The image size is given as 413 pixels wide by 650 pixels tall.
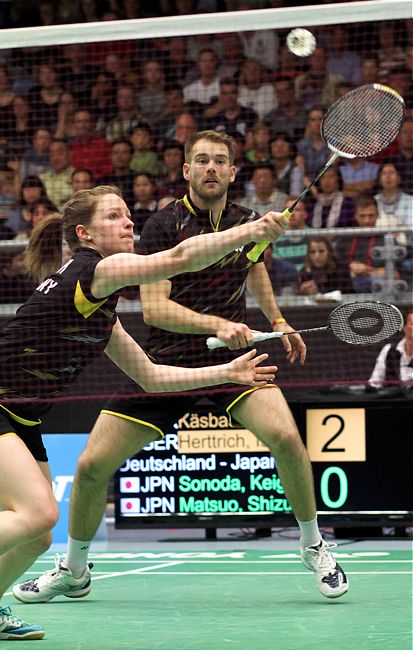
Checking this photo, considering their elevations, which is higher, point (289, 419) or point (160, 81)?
point (160, 81)

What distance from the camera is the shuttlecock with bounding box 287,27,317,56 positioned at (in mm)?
11125

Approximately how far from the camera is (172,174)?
1088 cm

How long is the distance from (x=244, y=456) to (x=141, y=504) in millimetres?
804

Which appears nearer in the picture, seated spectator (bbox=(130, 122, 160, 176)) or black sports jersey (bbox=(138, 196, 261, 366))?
black sports jersey (bbox=(138, 196, 261, 366))

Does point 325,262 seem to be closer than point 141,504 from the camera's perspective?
No

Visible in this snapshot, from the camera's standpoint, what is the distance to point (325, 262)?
9.63 metres

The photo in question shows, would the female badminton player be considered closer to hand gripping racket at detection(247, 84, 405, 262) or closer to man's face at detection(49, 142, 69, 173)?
hand gripping racket at detection(247, 84, 405, 262)

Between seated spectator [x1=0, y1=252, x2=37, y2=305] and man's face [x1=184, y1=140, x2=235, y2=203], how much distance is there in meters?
4.28

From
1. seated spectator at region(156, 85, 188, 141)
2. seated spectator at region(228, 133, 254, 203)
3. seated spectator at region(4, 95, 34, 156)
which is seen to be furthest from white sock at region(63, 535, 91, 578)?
seated spectator at region(4, 95, 34, 156)

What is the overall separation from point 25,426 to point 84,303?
627 mm

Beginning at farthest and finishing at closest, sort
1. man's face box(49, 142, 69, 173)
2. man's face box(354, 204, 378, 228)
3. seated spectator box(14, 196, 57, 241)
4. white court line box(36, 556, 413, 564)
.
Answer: man's face box(49, 142, 69, 173) < seated spectator box(14, 196, 57, 241) < man's face box(354, 204, 378, 228) < white court line box(36, 556, 413, 564)

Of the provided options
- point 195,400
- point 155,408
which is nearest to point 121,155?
point 195,400

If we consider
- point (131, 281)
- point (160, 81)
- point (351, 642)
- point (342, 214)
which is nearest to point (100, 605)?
point (351, 642)

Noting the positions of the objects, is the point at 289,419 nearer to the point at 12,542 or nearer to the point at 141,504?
the point at 12,542
